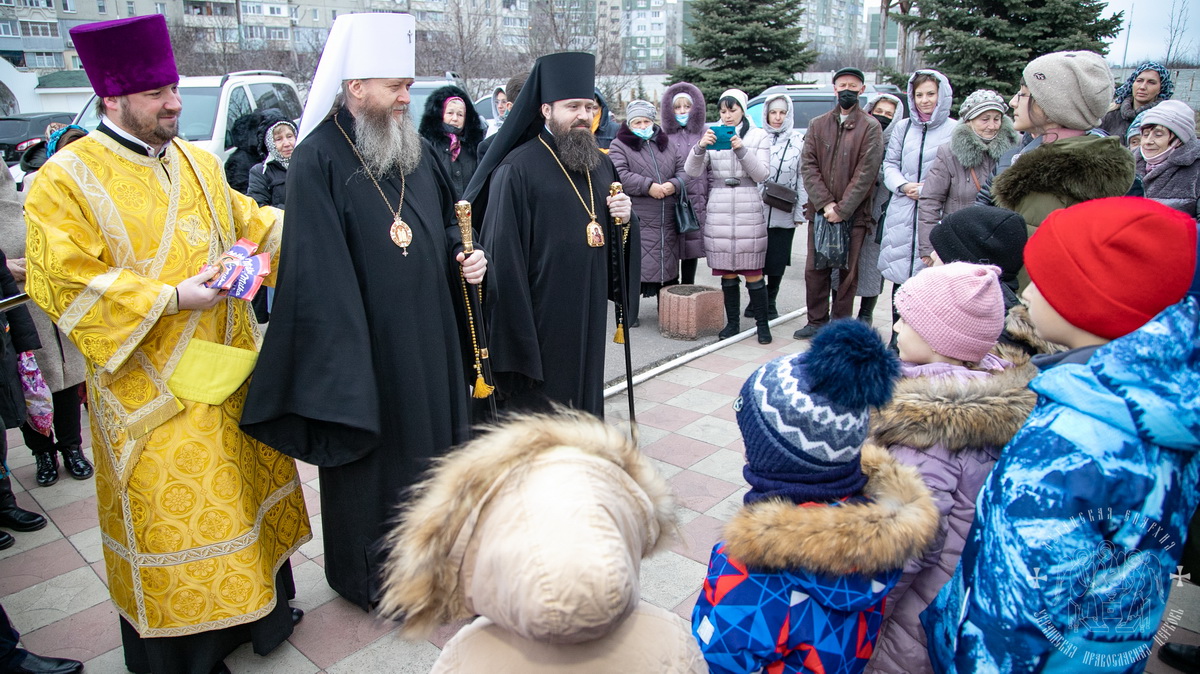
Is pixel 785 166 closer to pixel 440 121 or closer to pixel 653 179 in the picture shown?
pixel 653 179

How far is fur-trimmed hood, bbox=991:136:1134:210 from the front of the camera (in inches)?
123

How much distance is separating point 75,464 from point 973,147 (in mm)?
6093

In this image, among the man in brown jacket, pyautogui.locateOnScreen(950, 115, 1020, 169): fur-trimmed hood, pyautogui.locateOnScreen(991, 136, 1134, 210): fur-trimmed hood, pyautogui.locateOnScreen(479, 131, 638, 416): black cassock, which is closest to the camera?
pyautogui.locateOnScreen(991, 136, 1134, 210): fur-trimmed hood

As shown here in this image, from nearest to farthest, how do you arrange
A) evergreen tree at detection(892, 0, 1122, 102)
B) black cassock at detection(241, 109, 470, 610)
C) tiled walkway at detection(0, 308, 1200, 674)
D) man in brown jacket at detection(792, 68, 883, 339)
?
black cassock at detection(241, 109, 470, 610), tiled walkway at detection(0, 308, 1200, 674), man in brown jacket at detection(792, 68, 883, 339), evergreen tree at detection(892, 0, 1122, 102)

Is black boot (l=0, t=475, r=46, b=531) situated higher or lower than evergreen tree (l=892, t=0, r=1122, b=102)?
lower

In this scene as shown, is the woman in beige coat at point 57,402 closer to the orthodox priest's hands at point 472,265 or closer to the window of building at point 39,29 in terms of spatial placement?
the orthodox priest's hands at point 472,265

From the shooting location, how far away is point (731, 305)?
7.05 m

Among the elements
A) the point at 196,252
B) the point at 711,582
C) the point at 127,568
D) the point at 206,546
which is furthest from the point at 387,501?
the point at 711,582

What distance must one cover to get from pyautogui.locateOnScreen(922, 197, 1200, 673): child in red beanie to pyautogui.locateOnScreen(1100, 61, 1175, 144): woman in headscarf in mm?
6357

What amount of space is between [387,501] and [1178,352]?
8.54 ft

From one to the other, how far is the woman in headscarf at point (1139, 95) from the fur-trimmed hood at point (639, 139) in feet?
12.4

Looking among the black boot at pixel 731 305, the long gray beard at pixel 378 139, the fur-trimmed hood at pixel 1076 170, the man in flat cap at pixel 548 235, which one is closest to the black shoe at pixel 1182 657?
the fur-trimmed hood at pixel 1076 170

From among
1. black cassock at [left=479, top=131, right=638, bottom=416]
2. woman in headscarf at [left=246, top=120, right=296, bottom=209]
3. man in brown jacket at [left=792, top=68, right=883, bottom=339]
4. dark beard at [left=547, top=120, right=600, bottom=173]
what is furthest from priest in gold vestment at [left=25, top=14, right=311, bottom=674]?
man in brown jacket at [left=792, top=68, right=883, bottom=339]

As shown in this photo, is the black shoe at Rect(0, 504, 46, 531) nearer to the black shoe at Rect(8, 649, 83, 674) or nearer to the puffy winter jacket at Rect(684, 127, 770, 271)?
the black shoe at Rect(8, 649, 83, 674)
